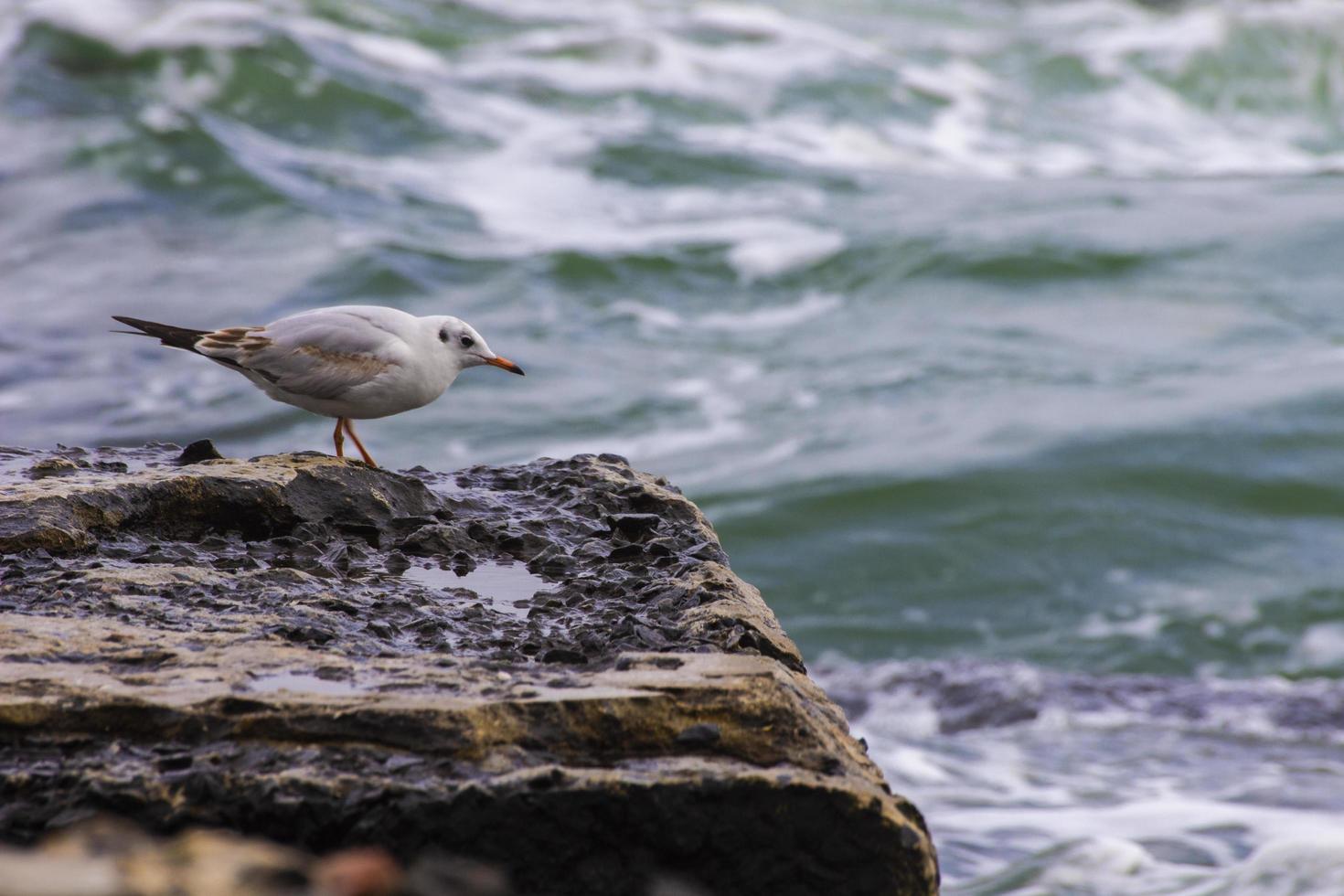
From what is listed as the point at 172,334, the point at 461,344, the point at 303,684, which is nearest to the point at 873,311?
the point at 461,344

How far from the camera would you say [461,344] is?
3.61 m

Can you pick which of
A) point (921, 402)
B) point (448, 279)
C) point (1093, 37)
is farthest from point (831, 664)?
point (1093, 37)

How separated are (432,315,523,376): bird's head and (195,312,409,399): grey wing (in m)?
0.14

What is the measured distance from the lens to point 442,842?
1.94 metres

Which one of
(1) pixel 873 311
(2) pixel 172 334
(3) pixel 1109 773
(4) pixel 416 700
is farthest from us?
(1) pixel 873 311

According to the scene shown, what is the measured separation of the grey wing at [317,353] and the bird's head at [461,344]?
0.46ft

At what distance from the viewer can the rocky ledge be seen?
196cm

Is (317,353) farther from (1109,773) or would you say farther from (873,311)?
(873,311)

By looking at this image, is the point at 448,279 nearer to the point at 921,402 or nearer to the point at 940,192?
the point at 921,402

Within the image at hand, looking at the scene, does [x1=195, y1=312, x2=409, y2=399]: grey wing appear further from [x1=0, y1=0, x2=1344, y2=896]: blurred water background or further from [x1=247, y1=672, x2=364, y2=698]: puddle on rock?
[x1=0, y1=0, x2=1344, y2=896]: blurred water background

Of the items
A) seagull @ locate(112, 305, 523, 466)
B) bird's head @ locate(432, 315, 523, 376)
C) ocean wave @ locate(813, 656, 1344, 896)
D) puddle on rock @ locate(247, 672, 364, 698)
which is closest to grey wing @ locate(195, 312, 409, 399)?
seagull @ locate(112, 305, 523, 466)

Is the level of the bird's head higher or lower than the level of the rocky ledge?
higher

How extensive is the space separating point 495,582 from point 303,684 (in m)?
0.74

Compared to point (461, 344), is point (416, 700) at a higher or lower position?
lower
